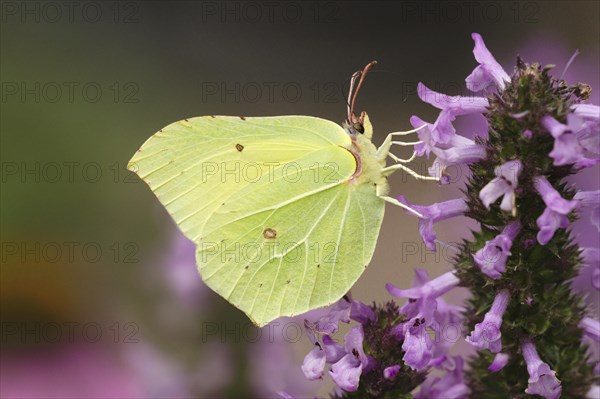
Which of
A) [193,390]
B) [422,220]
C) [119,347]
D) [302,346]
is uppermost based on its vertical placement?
[422,220]

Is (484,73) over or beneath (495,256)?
over

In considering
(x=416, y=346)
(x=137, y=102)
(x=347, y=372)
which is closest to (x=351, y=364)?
(x=347, y=372)

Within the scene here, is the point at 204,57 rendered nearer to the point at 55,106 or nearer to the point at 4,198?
the point at 55,106

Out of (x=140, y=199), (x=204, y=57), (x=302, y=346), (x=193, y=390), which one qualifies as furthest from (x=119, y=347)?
(x=204, y=57)

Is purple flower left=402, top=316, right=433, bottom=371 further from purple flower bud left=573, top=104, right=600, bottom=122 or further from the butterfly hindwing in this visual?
purple flower bud left=573, top=104, right=600, bottom=122

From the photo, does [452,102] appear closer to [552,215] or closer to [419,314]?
[552,215]

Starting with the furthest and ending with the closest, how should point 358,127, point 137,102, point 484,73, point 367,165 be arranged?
1. point 137,102
2. point 358,127
3. point 367,165
4. point 484,73

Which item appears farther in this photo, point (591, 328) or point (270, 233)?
point (270, 233)
